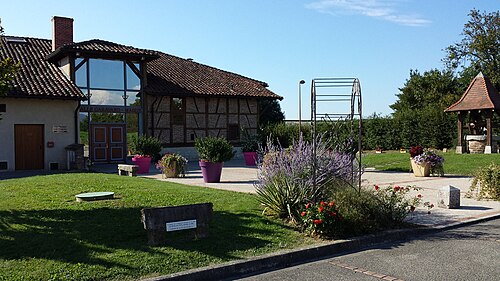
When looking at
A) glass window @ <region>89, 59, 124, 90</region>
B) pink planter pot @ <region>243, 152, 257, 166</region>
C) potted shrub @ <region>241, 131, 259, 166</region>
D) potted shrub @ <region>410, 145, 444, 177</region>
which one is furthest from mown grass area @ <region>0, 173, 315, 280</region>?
glass window @ <region>89, 59, 124, 90</region>

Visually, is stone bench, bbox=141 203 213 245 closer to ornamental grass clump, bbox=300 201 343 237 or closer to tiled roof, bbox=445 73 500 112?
ornamental grass clump, bbox=300 201 343 237

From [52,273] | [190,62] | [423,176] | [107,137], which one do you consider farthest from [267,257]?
[190,62]

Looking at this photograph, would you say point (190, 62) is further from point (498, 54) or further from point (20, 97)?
point (498, 54)

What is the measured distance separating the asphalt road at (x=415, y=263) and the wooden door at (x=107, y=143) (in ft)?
60.4

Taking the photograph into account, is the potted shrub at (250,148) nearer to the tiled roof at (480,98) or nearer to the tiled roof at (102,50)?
the tiled roof at (102,50)

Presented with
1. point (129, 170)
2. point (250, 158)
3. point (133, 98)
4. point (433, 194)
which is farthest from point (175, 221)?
point (133, 98)

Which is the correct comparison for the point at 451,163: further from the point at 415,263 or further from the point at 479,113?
the point at 415,263

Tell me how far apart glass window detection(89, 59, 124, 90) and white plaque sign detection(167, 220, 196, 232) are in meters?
17.8

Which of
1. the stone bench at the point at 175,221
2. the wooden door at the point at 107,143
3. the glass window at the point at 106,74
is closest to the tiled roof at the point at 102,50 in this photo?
the glass window at the point at 106,74

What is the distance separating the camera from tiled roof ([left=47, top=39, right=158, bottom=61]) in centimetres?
2139

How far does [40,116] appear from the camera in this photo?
19500 mm

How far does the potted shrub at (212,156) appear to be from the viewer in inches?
570

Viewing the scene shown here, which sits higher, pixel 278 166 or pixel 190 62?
pixel 190 62

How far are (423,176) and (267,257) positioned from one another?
1187 centimetres
